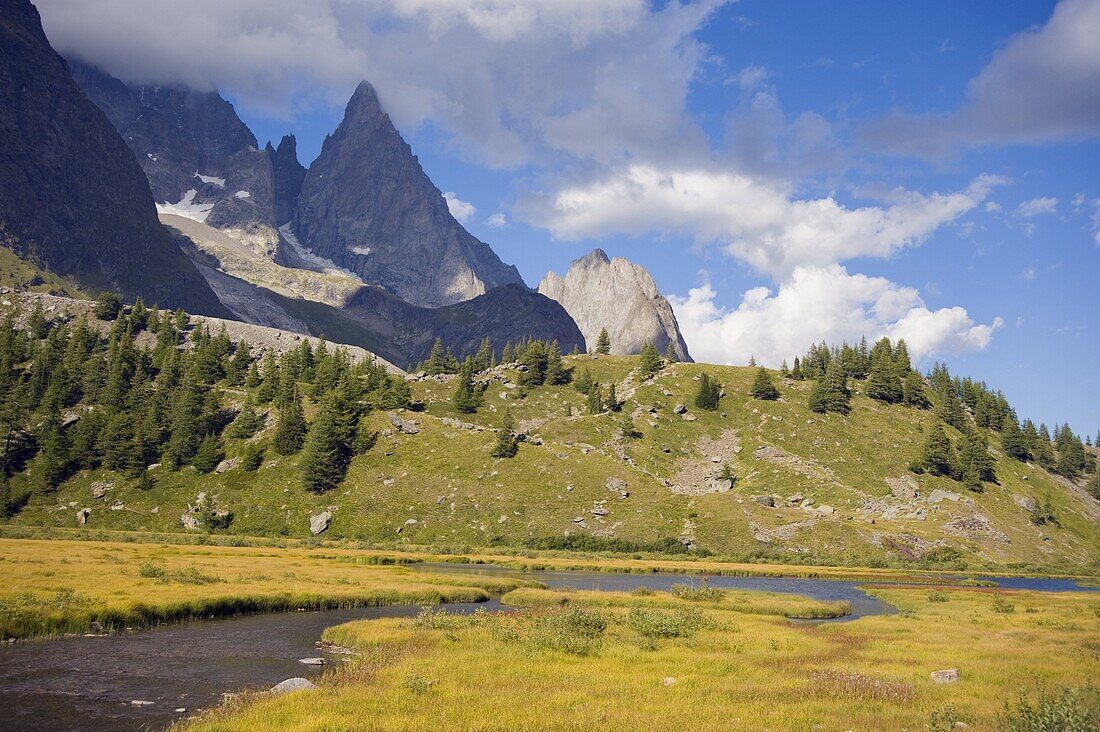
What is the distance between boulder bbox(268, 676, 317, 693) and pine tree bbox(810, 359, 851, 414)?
605ft

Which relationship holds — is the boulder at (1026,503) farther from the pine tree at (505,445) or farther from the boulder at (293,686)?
the boulder at (293,686)

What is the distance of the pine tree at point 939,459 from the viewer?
159 m

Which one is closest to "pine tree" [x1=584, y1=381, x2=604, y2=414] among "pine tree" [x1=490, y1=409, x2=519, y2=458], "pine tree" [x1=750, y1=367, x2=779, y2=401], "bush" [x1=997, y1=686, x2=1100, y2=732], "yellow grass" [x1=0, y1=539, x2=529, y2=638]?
"pine tree" [x1=490, y1=409, x2=519, y2=458]

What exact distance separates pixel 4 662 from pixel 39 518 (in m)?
121

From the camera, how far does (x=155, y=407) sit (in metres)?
156

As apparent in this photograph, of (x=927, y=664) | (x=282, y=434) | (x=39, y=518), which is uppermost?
(x=282, y=434)

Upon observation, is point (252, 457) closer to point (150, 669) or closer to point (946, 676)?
point (150, 669)

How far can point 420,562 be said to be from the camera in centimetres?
9738

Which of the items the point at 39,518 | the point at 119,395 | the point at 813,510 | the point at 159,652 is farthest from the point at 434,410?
the point at 159,652

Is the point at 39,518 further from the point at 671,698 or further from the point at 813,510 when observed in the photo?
the point at 813,510

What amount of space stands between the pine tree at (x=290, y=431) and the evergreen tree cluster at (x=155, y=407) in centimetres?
26

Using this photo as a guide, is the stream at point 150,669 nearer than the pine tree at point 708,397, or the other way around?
the stream at point 150,669

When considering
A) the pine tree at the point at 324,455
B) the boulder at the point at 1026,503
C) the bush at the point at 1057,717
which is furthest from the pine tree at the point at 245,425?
the boulder at the point at 1026,503

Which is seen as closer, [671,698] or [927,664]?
[671,698]
